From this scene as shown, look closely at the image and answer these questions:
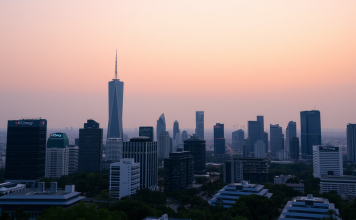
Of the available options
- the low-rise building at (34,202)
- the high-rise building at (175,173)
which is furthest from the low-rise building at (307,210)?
the high-rise building at (175,173)

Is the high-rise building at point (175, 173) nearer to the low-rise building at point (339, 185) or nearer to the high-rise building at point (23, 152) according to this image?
the low-rise building at point (339, 185)

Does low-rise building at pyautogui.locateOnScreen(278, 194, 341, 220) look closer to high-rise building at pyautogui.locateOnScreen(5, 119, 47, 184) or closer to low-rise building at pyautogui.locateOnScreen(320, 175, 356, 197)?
low-rise building at pyautogui.locateOnScreen(320, 175, 356, 197)

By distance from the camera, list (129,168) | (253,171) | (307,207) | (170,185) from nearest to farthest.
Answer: (307,207) → (129,168) → (170,185) → (253,171)

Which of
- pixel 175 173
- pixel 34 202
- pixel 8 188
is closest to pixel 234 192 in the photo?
pixel 175 173

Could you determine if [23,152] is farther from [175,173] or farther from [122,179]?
[175,173]

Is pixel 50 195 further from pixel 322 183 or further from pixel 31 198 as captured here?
pixel 322 183

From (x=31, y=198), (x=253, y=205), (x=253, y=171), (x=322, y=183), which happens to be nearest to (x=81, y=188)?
(x=31, y=198)
